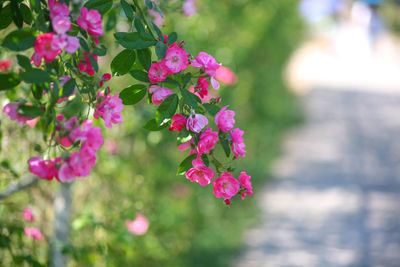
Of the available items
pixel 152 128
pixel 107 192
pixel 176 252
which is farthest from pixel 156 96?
pixel 176 252

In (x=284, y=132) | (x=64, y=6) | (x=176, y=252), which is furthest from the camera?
(x=284, y=132)

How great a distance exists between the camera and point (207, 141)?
40.3 inches

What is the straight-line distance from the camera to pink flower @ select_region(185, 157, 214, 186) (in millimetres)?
1057

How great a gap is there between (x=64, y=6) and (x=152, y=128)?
1.01ft

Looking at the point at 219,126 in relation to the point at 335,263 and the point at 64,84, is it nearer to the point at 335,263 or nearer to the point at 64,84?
the point at 64,84

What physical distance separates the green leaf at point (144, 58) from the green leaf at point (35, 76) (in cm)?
22

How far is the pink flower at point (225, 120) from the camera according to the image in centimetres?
107

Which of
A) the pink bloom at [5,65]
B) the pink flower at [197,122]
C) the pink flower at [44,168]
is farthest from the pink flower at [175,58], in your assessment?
the pink bloom at [5,65]

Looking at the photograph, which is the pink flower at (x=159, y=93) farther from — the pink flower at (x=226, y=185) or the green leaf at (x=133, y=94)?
the pink flower at (x=226, y=185)

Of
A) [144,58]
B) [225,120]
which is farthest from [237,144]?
[144,58]

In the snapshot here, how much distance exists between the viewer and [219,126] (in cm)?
107

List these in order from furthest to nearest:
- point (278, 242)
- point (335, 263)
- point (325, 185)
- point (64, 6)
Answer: point (325, 185), point (278, 242), point (335, 263), point (64, 6)

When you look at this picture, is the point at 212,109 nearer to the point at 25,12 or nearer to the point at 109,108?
the point at 109,108

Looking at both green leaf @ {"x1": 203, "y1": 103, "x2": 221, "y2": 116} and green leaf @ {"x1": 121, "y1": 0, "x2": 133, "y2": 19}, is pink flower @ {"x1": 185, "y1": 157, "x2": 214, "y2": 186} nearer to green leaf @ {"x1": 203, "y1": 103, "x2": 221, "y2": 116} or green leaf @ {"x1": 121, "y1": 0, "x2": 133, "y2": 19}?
green leaf @ {"x1": 203, "y1": 103, "x2": 221, "y2": 116}
